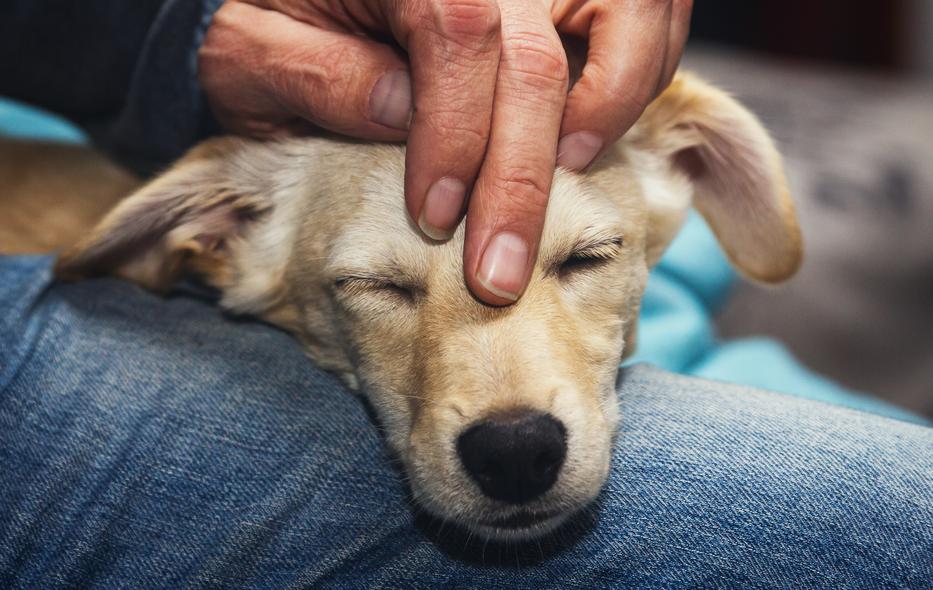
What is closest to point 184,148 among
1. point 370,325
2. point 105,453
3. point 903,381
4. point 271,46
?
point 271,46

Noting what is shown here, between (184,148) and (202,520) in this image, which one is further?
(184,148)

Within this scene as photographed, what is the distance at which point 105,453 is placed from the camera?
3.95 ft

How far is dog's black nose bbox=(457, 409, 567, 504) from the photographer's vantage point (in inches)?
45.3

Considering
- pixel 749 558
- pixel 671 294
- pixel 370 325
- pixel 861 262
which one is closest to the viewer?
pixel 749 558

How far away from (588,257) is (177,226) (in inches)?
37.5

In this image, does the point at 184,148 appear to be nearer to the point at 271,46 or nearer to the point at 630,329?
the point at 271,46

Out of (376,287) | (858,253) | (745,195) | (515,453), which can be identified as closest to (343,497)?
(515,453)

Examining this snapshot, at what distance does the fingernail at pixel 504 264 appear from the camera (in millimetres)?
1248

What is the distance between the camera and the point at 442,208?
4.24 feet

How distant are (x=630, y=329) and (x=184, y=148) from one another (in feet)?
3.80

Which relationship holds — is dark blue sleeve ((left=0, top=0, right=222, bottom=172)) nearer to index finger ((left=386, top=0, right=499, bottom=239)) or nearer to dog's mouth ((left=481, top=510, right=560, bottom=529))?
index finger ((left=386, top=0, right=499, bottom=239))

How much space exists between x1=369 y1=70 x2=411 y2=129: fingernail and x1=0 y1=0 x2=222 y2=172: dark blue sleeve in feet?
1.72

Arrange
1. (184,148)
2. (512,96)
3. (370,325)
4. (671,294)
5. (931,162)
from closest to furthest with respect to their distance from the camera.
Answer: (512,96), (370,325), (184,148), (671,294), (931,162)

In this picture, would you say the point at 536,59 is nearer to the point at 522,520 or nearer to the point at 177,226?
the point at 522,520
